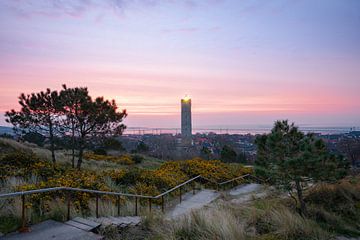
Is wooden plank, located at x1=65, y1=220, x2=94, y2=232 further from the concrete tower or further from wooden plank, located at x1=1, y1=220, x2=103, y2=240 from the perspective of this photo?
the concrete tower

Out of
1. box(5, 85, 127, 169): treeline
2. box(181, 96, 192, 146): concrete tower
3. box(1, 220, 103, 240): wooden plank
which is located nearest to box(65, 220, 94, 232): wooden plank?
box(1, 220, 103, 240): wooden plank

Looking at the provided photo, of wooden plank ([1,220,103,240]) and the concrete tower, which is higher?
the concrete tower

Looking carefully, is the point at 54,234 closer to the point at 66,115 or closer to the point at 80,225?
the point at 80,225

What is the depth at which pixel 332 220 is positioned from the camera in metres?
7.02

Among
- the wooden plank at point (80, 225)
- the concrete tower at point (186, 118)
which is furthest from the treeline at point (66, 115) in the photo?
the concrete tower at point (186, 118)

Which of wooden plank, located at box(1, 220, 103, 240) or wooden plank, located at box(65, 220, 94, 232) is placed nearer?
wooden plank, located at box(1, 220, 103, 240)

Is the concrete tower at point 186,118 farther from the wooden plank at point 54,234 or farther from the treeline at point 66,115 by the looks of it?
the wooden plank at point 54,234

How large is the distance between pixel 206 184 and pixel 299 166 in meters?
6.98

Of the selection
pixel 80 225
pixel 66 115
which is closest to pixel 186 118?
pixel 66 115

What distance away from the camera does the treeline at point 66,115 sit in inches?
543

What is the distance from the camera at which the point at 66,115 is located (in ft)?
46.0

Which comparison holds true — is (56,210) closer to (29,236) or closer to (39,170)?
(29,236)

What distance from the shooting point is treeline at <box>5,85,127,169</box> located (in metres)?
13.8

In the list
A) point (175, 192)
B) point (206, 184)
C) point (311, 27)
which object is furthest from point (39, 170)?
point (311, 27)
